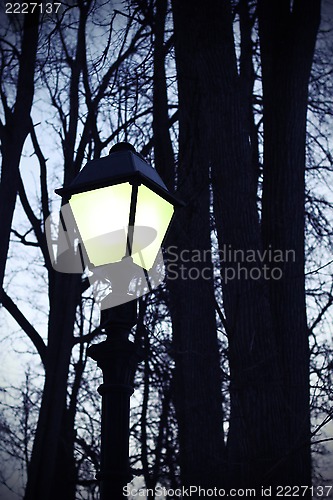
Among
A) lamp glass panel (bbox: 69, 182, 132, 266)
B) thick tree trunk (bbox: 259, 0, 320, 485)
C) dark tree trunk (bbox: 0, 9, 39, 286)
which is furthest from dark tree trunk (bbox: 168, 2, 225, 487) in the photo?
dark tree trunk (bbox: 0, 9, 39, 286)

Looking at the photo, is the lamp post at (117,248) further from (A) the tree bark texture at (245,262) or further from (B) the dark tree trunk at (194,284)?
(B) the dark tree trunk at (194,284)

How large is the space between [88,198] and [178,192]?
3.42m

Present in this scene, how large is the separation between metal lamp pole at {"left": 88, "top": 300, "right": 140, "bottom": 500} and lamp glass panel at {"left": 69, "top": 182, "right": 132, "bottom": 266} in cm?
36

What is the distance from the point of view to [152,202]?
3801 millimetres

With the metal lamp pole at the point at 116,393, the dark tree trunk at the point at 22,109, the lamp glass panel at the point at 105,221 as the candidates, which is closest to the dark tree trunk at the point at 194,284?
the metal lamp pole at the point at 116,393

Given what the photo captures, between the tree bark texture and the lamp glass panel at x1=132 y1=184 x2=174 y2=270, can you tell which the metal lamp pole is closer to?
the lamp glass panel at x1=132 y1=184 x2=174 y2=270

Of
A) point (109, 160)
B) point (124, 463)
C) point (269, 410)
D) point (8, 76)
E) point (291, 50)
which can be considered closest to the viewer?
point (124, 463)

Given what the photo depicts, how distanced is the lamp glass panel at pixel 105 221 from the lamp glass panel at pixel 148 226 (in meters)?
0.07

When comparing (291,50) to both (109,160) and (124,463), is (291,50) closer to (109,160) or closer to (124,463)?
(109,160)

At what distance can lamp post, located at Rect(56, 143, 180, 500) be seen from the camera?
3633mm

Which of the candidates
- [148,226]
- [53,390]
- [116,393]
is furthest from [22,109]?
[116,393]

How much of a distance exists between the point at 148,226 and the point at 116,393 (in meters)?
0.91

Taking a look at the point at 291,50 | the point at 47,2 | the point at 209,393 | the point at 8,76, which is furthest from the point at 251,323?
the point at 8,76

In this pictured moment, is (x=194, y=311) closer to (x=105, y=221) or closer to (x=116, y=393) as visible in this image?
(x=116, y=393)
